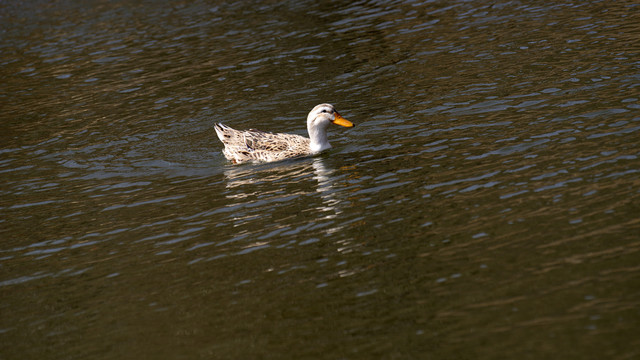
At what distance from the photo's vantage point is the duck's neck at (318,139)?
1548cm

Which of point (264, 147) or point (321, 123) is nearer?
point (321, 123)

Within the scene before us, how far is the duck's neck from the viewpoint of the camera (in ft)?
50.8

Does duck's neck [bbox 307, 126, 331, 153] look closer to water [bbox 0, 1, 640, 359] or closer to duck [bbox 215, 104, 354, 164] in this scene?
duck [bbox 215, 104, 354, 164]

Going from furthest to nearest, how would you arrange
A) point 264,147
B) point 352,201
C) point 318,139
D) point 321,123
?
1. point 264,147
2. point 318,139
3. point 321,123
4. point 352,201

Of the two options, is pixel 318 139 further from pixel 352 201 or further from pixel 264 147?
pixel 352 201

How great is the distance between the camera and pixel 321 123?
15.5 m

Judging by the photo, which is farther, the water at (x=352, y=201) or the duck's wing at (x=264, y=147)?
the duck's wing at (x=264, y=147)

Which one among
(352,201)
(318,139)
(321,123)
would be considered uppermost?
(321,123)

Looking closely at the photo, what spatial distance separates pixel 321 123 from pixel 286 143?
2.63 feet

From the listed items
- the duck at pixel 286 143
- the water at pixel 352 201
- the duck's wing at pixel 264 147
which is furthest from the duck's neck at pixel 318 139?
the water at pixel 352 201

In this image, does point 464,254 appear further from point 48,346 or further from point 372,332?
point 48,346

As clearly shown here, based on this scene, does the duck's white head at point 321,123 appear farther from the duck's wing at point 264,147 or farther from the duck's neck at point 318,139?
the duck's wing at point 264,147

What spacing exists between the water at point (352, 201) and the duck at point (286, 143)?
286mm

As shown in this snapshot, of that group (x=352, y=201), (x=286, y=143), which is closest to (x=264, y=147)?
(x=286, y=143)
